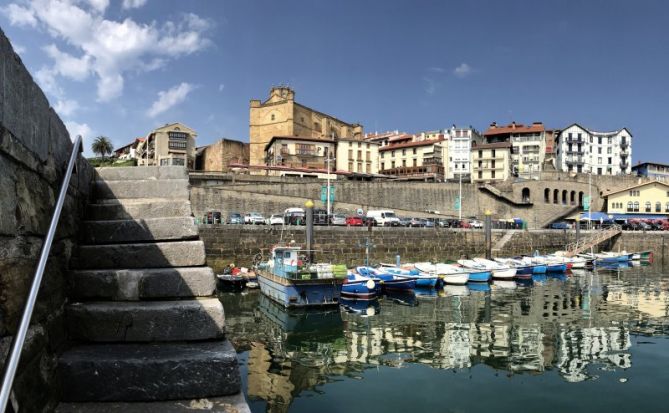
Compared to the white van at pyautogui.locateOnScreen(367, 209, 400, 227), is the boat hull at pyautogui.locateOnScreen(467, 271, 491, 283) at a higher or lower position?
lower

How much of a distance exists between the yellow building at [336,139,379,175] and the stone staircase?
219 feet

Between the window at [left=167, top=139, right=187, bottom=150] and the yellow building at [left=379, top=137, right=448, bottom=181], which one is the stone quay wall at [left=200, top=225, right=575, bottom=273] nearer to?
the yellow building at [left=379, top=137, right=448, bottom=181]

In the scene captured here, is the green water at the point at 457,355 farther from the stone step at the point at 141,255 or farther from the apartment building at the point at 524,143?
the apartment building at the point at 524,143

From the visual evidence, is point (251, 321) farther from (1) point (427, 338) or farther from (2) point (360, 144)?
(2) point (360, 144)

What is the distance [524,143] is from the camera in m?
84.2

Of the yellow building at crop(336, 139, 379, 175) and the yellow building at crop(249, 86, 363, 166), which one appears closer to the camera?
the yellow building at crop(336, 139, 379, 175)

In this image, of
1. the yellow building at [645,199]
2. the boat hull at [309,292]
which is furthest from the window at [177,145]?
the yellow building at [645,199]

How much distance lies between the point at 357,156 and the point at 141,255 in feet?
229

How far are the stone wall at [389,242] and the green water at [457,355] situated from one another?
8979 millimetres

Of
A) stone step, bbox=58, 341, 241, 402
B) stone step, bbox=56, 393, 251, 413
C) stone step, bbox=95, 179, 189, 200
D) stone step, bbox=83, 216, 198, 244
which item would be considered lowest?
stone step, bbox=56, 393, 251, 413

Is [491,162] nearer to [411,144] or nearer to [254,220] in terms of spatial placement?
[411,144]

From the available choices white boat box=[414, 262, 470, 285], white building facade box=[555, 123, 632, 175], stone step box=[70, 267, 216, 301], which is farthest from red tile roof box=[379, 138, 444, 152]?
stone step box=[70, 267, 216, 301]

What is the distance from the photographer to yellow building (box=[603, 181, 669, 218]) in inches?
2544

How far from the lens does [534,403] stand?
1028 cm
